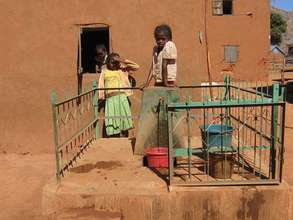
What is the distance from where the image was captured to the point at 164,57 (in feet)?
16.2

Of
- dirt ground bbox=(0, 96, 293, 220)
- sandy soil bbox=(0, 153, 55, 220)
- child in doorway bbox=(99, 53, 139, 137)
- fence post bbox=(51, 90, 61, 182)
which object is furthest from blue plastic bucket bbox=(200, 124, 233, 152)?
sandy soil bbox=(0, 153, 55, 220)

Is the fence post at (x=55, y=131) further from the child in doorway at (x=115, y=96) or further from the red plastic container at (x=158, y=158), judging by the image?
the child in doorway at (x=115, y=96)

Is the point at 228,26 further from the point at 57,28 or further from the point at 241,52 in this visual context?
the point at 57,28

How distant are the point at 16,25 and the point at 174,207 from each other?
4.97 m

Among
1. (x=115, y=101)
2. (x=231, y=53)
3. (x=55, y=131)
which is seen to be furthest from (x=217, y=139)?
(x=231, y=53)

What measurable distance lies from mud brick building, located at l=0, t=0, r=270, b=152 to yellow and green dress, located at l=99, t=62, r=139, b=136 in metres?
0.84

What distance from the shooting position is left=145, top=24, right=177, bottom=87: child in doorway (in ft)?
16.1

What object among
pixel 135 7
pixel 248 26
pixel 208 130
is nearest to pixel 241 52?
pixel 248 26

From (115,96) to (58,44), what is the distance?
173cm

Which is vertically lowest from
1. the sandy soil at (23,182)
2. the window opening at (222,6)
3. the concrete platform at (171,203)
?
the sandy soil at (23,182)

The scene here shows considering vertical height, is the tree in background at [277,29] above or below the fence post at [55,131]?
above

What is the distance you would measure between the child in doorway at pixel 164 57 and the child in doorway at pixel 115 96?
1182 millimetres

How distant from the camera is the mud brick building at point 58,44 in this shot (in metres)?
6.99

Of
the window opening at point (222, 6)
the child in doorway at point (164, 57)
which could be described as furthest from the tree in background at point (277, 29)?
the child in doorway at point (164, 57)
